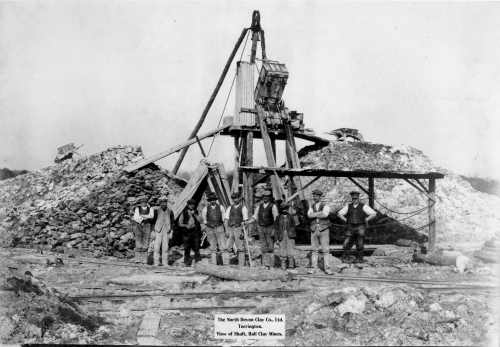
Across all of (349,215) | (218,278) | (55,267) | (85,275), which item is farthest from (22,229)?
(349,215)

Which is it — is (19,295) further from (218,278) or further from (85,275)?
(218,278)

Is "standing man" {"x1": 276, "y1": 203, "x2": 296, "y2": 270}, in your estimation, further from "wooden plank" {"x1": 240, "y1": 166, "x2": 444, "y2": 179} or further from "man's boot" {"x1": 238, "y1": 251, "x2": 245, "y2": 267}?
"wooden plank" {"x1": 240, "y1": 166, "x2": 444, "y2": 179}

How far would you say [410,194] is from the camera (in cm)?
1995

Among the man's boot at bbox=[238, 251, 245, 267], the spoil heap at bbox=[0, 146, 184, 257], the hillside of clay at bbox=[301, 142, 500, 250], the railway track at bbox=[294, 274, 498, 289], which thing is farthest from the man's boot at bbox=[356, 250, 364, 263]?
the hillside of clay at bbox=[301, 142, 500, 250]

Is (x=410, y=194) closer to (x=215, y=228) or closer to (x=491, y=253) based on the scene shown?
(x=491, y=253)

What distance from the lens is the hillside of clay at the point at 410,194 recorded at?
60.2 ft

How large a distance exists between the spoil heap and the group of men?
63.1 inches

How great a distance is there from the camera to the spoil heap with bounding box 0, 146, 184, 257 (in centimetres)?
1235

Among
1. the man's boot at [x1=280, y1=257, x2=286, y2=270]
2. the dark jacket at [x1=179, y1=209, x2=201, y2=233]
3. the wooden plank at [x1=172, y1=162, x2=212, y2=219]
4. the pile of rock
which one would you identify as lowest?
the man's boot at [x1=280, y1=257, x2=286, y2=270]

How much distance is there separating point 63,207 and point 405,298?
10.1 metres
